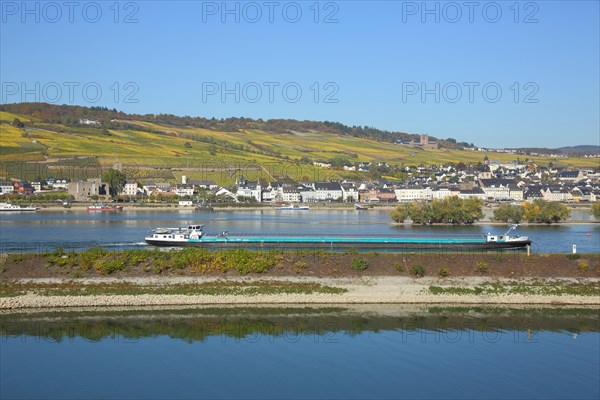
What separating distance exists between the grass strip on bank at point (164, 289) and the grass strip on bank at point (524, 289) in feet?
12.8

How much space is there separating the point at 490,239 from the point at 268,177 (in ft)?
228

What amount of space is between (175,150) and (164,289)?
95533 mm

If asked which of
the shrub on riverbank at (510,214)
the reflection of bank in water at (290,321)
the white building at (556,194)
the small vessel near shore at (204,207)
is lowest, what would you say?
the reflection of bank in water at (290,321)

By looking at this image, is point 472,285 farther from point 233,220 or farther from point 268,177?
point 268,177

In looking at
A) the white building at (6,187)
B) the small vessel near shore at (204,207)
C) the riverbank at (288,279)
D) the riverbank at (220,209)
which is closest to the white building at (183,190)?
the riverbank at (220,209)

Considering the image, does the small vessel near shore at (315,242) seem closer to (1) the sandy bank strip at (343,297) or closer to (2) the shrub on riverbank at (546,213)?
(1) the sandy bank strip at (343,297)

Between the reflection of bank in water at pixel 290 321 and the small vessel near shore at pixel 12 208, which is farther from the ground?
the small vessel near shore at pixel 12 208

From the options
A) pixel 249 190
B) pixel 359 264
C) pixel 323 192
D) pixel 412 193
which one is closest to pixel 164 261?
pixel 359 264

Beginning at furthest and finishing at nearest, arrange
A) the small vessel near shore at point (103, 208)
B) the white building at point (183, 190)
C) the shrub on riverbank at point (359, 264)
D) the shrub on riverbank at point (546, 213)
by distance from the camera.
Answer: the white building at point (183, 190) → the small vessel near shore at point (103, 208) → the shrub on riverbank at point (546, 213) → the shrub on riverbank at point (359, 264)

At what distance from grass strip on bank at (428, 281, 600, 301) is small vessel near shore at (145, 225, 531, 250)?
10.9 meters

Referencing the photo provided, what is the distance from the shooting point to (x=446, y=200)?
198 ft

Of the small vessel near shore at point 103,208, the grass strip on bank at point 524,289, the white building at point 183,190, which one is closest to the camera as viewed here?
the grass strip on bank at point 524,289

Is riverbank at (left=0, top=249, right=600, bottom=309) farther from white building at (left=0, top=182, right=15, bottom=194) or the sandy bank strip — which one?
white building at (left=0, top=182, right=15, bottom=194)

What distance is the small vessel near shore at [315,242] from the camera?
38.0m
